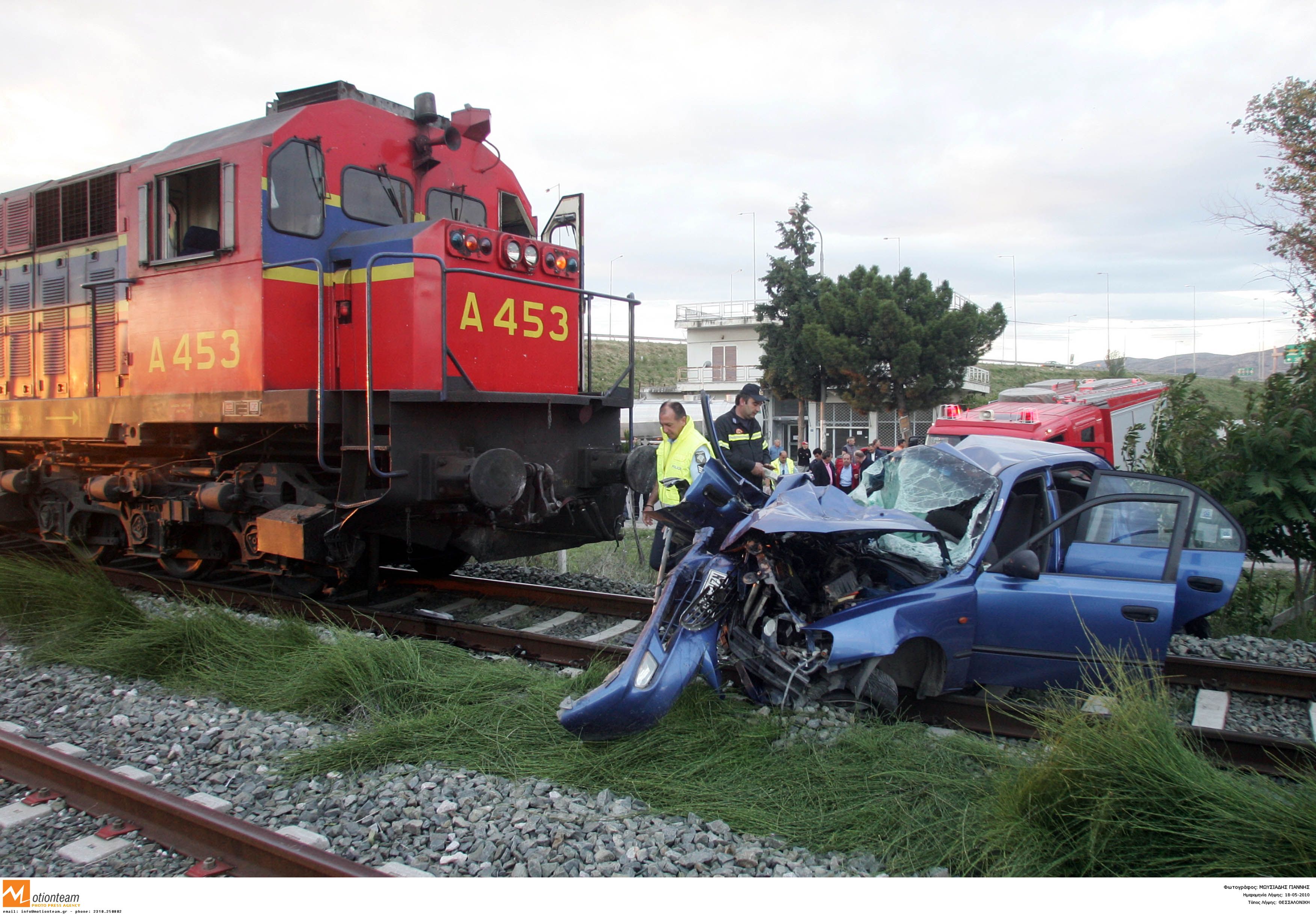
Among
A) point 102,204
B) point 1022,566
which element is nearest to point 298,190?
point 102,204

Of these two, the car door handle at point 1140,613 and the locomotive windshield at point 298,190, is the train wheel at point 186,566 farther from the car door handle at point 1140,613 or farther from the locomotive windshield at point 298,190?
the car door handle at point 1140,613

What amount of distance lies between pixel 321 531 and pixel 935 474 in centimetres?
407

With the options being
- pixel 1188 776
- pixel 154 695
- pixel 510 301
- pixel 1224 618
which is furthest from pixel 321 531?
pixel 1224 618

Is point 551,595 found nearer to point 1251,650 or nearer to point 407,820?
point 407,820

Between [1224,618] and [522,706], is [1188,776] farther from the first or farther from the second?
[1224,618]

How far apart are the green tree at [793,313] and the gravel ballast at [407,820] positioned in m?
27.2

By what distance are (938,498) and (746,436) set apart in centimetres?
274

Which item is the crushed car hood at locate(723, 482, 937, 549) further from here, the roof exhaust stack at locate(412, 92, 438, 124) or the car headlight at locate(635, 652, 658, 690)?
the roof exhaust stack at locate(412, 92, 438, 124)

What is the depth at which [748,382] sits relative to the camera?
25219 mm

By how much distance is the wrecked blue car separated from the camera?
12.8ft

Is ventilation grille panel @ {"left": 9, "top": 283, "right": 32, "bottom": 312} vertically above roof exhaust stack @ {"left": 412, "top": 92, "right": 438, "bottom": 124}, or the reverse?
roof exhaust stack @ {"left": 412, "top": 92, "right": 438, "bottom": 124}

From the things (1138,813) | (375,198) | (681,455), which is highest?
(375,198)

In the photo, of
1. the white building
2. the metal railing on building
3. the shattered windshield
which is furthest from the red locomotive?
the metal railing on building

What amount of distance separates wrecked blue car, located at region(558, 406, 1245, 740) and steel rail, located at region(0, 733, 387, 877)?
1.23 metres
